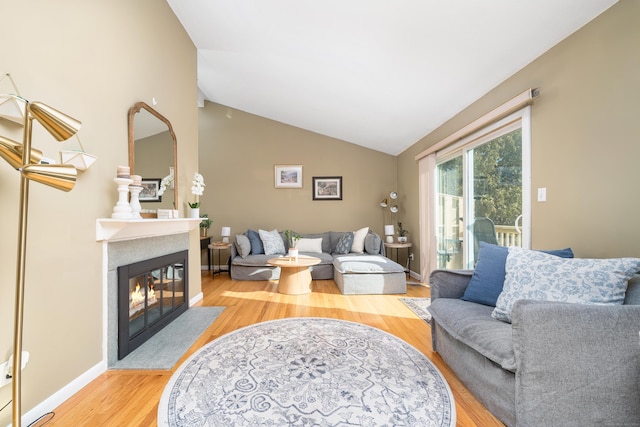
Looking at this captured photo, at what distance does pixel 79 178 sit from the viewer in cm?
173

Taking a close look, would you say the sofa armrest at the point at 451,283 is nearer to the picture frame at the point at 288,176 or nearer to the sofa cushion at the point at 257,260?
the sofa cushion at the point at 257,260

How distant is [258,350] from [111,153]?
1.85 metres

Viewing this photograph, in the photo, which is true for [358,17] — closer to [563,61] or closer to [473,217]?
[563,61]

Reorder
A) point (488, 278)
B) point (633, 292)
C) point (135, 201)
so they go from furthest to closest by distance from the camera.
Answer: point (135, 201), point (488, 278), point (633, 292)

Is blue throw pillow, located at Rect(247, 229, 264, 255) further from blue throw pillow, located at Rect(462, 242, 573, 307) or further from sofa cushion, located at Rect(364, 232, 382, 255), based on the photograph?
blue throw pillow, located at Rect(462, 242, 573, 307)

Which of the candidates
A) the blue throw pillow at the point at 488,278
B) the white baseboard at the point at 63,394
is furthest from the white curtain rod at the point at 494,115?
the white baseboard at the point at 63,394

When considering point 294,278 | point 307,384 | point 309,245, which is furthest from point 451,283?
point 309,245

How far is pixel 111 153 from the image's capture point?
2.04 m

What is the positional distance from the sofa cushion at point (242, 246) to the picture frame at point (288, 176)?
1.40m

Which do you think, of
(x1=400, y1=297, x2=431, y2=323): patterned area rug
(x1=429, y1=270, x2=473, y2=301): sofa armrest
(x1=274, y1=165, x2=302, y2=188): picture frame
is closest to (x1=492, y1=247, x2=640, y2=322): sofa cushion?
(x1=429, y1=270, x2=473, y2=301): sofa armrest

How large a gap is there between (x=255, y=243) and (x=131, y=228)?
2949mm

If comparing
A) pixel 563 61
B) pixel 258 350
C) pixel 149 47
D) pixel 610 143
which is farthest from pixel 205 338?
pixel 563 61

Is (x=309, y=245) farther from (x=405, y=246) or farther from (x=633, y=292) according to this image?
(x=633, y=292)

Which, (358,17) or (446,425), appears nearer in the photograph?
(446,425)
